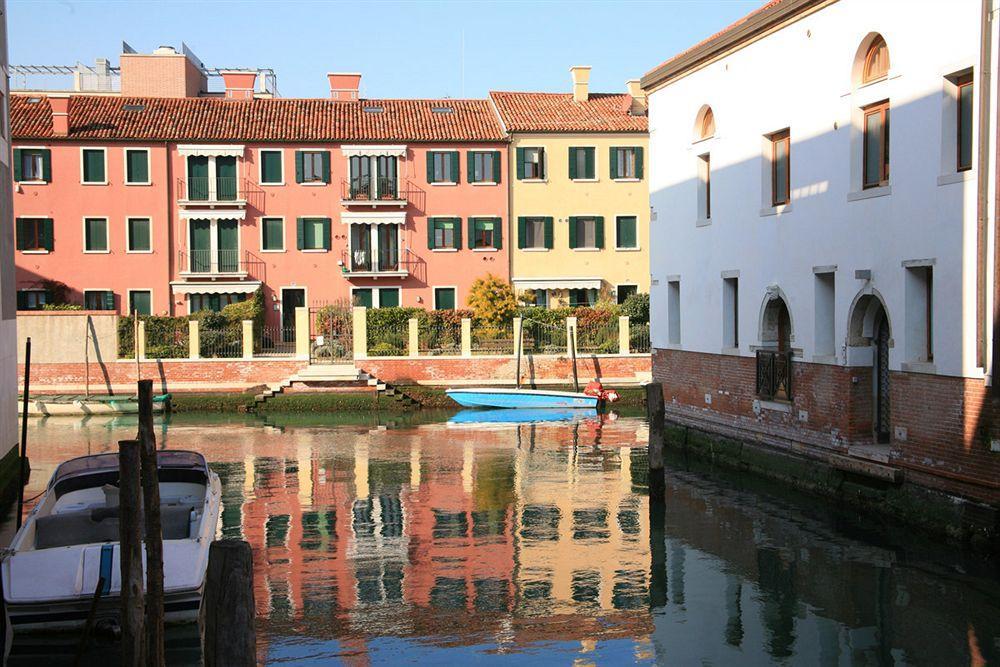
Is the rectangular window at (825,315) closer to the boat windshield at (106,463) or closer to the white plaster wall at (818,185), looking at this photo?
the white plaster wall at (818,185)

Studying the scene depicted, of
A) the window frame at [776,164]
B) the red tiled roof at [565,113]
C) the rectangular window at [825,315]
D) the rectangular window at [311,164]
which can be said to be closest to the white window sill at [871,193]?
the rectangular window at [825,315]

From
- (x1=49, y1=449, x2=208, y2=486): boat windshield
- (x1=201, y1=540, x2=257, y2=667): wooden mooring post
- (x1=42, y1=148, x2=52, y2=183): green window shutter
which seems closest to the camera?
(x1=201, y1=540, x2=257, y2=667): wooden mooring post

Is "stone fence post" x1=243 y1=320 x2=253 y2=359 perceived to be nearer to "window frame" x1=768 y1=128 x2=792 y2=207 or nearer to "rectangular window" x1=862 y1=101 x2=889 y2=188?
"window frame" x1=768 y1=128 x2=792 y2=207

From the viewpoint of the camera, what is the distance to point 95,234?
130ft

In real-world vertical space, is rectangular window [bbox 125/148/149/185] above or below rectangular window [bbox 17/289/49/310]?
above

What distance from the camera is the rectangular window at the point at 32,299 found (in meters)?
38.4

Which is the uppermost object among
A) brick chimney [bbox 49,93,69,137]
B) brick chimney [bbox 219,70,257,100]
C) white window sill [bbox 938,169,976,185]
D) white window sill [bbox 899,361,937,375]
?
brick chimney [bbox 219,70,257,100]

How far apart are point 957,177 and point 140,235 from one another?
3183 cm

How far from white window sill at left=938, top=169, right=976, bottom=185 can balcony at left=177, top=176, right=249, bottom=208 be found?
2989cm

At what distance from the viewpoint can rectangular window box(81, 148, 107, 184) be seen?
39312 mm

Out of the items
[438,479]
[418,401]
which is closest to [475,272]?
[418,401]

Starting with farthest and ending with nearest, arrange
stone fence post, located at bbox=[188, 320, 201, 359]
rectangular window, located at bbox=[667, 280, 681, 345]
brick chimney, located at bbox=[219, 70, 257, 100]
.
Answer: brick chimney, located at bbox=[219, 70, 257, 100] < stone fence post, located at bbox=[188, 320, 201, 359] < rectangular window, located at bbox=[667, 280, 681, 345]

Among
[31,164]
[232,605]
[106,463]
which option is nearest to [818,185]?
[106,463]

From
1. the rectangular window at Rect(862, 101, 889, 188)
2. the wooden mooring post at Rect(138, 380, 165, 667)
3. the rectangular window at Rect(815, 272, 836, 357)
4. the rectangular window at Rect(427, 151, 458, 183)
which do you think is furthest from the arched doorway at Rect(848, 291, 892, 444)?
the rectangular window at Rect(427, 151, 458, 183)
